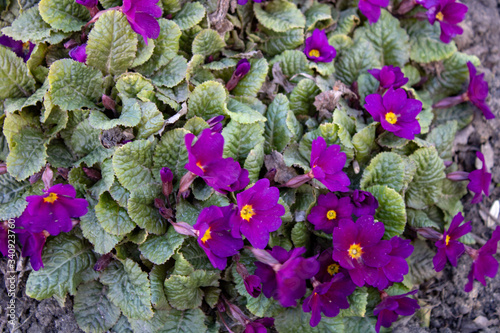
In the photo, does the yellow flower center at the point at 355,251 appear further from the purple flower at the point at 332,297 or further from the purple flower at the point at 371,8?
the purple flower at the point at 371,8

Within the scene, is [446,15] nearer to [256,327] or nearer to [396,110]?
[396,110]

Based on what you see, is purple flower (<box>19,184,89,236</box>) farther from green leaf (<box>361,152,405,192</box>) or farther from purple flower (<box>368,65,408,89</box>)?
purple flower (<box>368,65,408,89</box>)

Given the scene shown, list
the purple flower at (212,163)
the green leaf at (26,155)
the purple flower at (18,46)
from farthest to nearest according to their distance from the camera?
the purple flower at (18,46)
the green leaf at (26,155)
the purple flower at (212,163)

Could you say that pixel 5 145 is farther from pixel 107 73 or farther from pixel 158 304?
pixel 158 304

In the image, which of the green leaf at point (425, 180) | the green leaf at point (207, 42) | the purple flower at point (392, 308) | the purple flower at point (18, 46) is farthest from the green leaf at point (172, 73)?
the purple flower at point (392, 308)

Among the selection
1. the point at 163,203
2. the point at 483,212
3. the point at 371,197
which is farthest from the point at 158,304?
the point at 483,212

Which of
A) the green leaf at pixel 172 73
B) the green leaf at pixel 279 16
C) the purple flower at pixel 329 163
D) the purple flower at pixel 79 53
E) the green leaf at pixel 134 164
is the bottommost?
A: the green leaf at pixel 134 164
